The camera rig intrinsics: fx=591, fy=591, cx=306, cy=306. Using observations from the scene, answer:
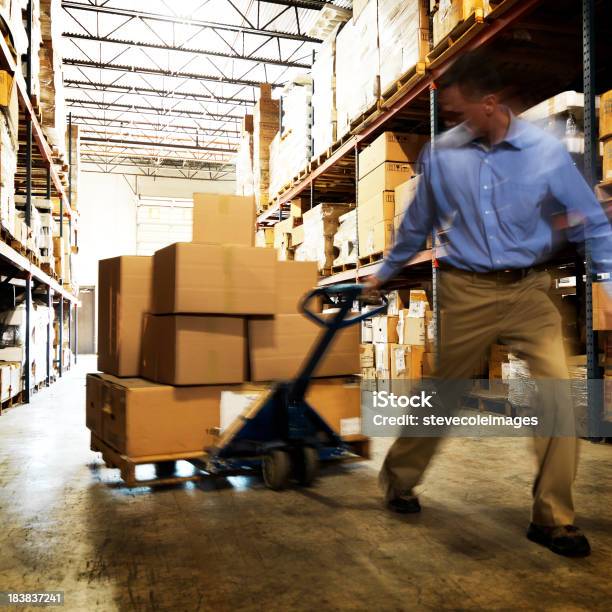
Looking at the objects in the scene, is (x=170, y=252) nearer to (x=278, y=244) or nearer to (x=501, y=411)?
(x=501, y=411)

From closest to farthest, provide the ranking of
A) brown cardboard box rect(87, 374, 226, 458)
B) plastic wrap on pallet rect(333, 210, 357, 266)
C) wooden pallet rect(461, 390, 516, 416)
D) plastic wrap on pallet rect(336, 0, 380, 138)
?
brown cardboard box rect(87, 374, 226, 458) → wooden pallet rect(461, 390, 516, 416) → plastic wrap on pallet rect(336, 0, 380, 138) → plastic wrap on pallet rect(333, 210, 357, 266)

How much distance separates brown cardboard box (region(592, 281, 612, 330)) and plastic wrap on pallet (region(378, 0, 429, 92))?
3.14 meters

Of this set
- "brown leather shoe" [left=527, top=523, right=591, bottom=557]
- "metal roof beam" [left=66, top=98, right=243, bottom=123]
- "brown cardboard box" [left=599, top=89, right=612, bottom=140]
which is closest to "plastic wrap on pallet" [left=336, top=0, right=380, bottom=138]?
"brown cardboard box" [left=599, top=89, right=612, bottom=140]

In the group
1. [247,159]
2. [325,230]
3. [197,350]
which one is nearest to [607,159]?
[197,350]

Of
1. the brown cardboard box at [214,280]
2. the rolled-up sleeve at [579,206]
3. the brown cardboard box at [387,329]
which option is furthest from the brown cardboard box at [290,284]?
the brown cardboard box at [387,329]

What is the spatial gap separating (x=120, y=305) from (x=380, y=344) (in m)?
4.35

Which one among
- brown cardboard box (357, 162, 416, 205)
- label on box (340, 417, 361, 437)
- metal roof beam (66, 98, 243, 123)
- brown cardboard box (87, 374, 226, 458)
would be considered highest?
metal roof beam (66, 98, 243, 123)

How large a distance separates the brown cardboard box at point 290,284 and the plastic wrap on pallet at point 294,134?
5.84m

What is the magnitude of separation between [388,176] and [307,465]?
4433mm

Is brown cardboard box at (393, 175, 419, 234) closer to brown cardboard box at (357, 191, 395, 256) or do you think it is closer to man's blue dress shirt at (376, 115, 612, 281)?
brown cardboard box at (357, 191, 395, 256)

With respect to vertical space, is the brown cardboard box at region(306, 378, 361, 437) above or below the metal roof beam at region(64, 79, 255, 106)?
below

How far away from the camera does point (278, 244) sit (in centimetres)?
1105

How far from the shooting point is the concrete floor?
1.82 meters

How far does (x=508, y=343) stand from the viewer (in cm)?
235
